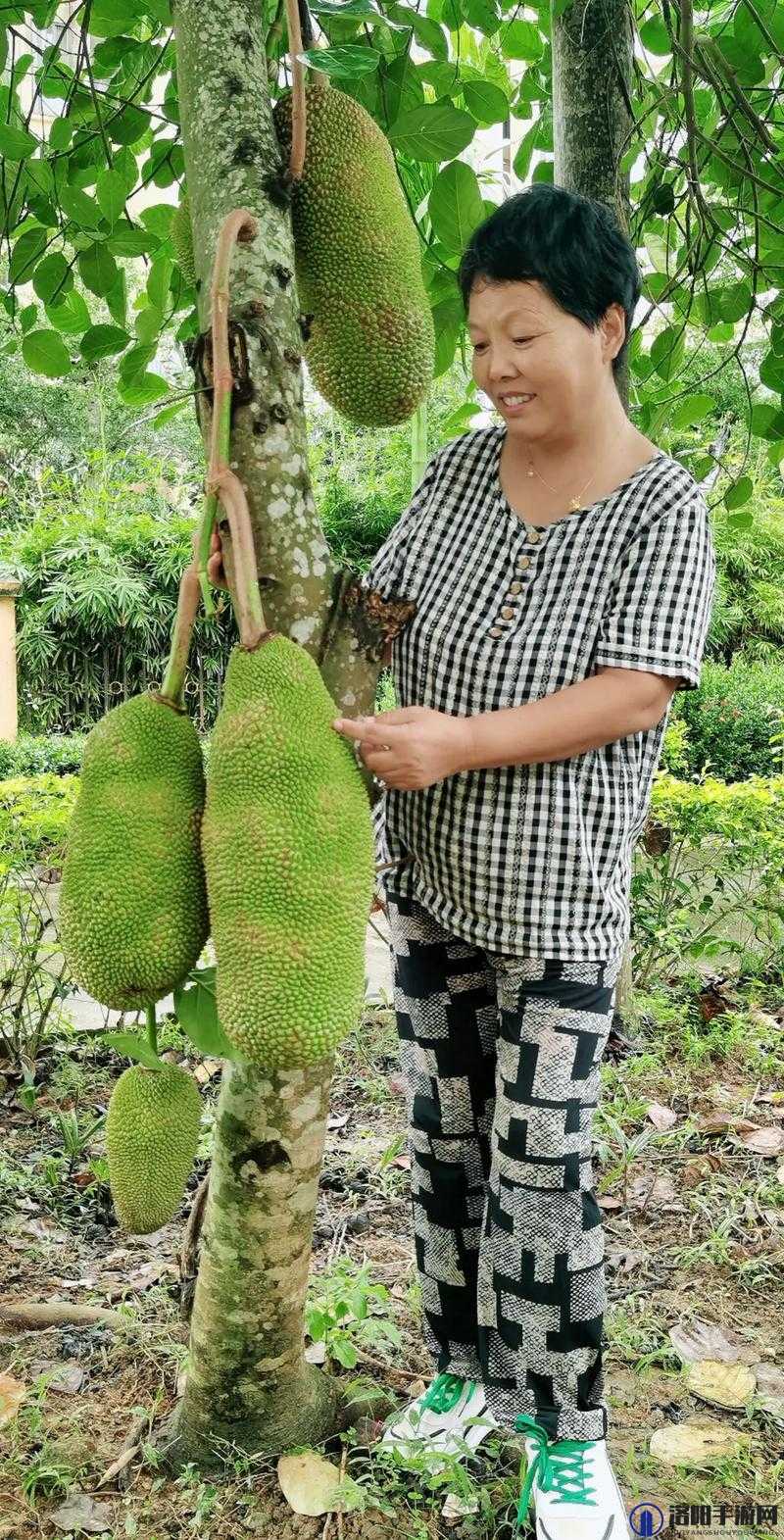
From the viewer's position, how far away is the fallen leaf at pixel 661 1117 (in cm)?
259

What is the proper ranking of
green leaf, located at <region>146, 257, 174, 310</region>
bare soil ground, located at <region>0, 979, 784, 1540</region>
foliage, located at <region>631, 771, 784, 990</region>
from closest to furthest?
bare soil ground, located at <region>0, 979, 784, 1540</region> → green leaf, located at <region>146, 257, 174, 310</region> → foliage, located at <region>631, 771, 784, 990</region>

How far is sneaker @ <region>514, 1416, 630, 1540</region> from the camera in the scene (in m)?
1.39

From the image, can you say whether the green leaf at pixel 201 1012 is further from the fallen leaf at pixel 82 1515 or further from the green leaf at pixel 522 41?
the green leaf at pixel 522 41

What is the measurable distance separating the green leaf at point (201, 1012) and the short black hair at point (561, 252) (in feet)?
2.51

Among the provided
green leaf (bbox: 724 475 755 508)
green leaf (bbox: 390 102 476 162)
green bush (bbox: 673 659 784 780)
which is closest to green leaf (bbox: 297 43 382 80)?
green leaf (bbox: 390 102 476 162)

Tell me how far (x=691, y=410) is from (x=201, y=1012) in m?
1.63

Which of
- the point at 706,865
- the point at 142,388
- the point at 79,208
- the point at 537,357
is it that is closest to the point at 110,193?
the point at 79,208

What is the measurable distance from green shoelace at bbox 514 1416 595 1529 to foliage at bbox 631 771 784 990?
6.12 feet

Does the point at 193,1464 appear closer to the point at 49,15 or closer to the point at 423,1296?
the point at 423,1296

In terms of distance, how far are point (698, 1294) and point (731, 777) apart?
18.7 ft

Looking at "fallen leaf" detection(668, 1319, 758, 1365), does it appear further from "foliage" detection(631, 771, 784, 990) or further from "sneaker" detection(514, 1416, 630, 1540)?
"foliage" detection(631, 771, 784, 990)

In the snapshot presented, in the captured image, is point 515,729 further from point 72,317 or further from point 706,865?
point 706,865

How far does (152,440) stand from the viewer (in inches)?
507

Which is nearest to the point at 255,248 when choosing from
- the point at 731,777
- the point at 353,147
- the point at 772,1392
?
the point at 353,147
